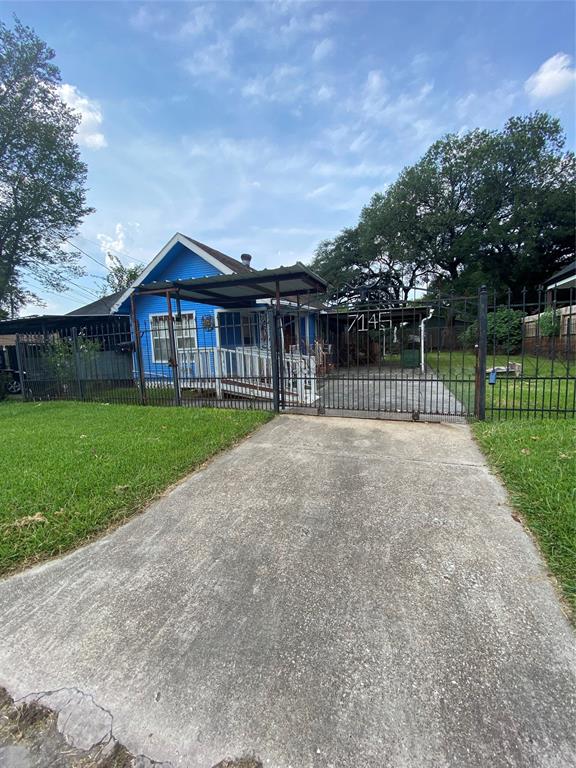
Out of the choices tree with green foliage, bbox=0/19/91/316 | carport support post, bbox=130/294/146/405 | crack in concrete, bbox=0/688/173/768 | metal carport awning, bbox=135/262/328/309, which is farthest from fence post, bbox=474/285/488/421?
tree with green foliage, bbox=0/19/91/316

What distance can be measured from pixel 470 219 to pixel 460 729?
30.5 metres

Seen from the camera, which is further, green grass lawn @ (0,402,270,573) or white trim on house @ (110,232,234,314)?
white trim on house @ (110,232,234,314)

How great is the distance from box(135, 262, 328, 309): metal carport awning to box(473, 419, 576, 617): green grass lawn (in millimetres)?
4445

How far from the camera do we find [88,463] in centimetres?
427

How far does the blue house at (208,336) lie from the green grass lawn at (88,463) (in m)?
1.56

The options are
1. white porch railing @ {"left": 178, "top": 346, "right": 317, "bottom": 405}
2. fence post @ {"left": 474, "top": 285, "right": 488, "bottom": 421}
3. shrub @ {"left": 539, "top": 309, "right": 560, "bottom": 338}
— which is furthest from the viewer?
white porch railing @ {"left": 178, "top": 346, "right": 317, "bottom": 405}

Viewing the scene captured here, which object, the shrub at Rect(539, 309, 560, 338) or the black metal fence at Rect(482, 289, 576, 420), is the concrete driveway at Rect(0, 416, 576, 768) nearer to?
the black metal fence at Rect(482, 289, 576, 420)

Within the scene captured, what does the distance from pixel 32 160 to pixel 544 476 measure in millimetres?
18966

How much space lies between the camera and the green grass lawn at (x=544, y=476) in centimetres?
236

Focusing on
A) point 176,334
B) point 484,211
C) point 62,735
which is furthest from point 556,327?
point 484,211

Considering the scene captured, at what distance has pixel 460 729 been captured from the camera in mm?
1353

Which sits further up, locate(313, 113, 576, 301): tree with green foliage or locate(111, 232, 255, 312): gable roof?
locate(313, 113, 576, 301): tree with green foliage

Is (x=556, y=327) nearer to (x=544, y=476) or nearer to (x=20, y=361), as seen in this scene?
(x=544, y=476)

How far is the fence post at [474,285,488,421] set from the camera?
5.24 metres
